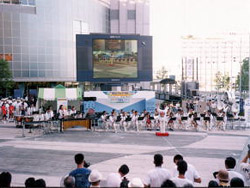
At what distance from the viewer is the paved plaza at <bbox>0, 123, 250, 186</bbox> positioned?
12.8m

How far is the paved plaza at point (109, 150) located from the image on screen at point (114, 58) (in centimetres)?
1129

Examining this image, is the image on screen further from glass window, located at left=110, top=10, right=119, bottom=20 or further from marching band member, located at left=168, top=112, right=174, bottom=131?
glass window, located at left=110, top=10, right=119, bottom=20

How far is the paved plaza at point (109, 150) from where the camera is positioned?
12.8m

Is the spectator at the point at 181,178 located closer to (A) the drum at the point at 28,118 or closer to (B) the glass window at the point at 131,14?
(A) the drum at the point at 28,118

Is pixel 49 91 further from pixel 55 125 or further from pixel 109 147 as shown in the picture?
pixel 109 147

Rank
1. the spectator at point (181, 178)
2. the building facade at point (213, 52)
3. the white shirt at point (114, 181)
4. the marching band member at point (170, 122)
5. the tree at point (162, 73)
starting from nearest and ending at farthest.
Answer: the spectator at point (181, 178), the white shirt at point (114, 181), the marching band member at point (170, 122), the tree at point (162, 73), the building facade at point (213, 52)

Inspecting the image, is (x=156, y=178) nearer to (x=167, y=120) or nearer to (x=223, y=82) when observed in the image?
(x=167, y=120)

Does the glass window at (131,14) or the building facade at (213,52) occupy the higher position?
the glass window at (131,14)

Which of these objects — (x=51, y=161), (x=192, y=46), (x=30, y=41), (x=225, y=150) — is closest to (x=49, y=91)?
(x=51, y=161)

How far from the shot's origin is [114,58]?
33.7 metres

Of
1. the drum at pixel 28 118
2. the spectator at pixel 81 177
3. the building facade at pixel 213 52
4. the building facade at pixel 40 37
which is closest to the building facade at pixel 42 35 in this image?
the building facade at pixel 40 37

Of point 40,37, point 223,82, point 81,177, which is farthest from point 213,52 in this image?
point 81,177

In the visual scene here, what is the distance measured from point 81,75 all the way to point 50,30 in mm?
25592

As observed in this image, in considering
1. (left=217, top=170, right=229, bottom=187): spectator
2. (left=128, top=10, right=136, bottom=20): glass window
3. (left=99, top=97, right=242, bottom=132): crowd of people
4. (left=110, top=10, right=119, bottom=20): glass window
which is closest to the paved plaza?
(left=99, top=97, right=242, bottom=132): crowd of people
